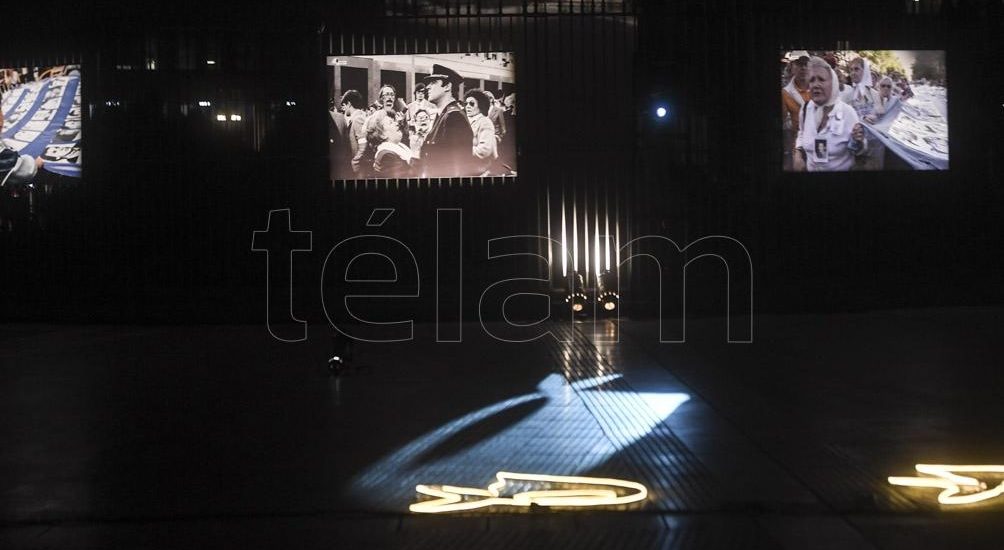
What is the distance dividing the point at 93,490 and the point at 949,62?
15933mm

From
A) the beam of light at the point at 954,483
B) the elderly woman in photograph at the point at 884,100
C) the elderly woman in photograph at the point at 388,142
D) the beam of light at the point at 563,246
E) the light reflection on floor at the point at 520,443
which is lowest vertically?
the beam of light at the point at 954,483

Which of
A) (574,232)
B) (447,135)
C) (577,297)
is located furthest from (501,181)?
(577,297)

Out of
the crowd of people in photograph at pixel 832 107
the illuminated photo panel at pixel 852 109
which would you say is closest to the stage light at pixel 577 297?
the illuminated photo panel at pixel 852 109

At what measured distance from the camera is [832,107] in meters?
17.4

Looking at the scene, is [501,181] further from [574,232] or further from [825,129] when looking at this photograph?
[825,129]

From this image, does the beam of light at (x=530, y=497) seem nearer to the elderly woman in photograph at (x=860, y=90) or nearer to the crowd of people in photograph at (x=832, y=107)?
the crowd of people in photograph at (x=832, y=107)

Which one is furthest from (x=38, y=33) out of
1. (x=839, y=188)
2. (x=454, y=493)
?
(x=454, y=493)

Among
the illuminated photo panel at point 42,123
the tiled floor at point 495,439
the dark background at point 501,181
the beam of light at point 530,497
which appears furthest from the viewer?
the illuminated photo panel at point 42,123

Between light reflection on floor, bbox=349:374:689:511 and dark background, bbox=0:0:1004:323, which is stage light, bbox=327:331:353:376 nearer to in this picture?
light reflection on floor, bbox=349:374:689:511

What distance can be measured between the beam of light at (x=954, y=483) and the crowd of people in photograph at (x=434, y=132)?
11369mm

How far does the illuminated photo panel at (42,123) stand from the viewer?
1797 centimetres

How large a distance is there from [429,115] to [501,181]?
5.09 ft

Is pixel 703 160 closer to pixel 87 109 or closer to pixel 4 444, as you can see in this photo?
pixel 87 109

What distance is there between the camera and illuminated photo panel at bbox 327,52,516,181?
56.2ft
